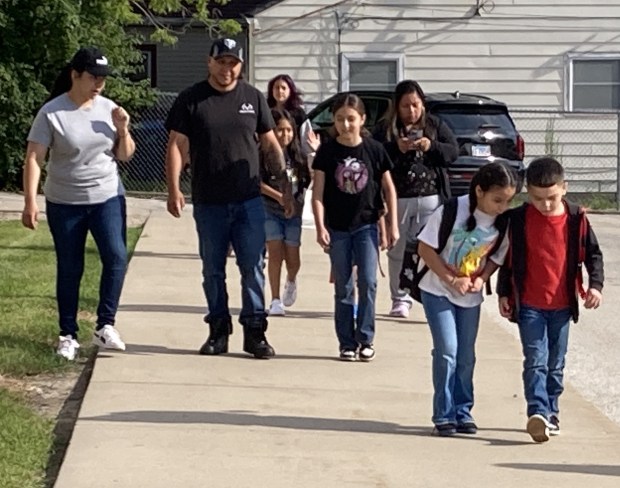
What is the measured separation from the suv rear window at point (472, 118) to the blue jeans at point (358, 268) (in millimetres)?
11839

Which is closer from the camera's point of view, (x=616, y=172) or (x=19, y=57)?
(x=19, y=57)

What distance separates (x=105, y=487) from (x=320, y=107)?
49.8 ft

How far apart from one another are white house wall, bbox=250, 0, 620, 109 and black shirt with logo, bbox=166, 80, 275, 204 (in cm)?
1574

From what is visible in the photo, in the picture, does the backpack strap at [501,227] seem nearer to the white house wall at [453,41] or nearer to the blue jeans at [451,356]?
the blue jeans at [451,356]

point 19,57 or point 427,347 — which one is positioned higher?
point 19,57

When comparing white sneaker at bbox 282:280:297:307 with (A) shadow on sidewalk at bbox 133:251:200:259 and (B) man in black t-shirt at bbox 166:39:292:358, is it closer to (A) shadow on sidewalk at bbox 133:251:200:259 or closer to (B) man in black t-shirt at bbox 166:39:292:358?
(B) man in black t-shirt at bbox 166:39:292:358

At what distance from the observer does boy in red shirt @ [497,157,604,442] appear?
670 centimetres

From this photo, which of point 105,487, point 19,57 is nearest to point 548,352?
point 105,487

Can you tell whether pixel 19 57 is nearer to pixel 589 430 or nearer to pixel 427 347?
pixel 427 347

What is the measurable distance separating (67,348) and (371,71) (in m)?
16.5

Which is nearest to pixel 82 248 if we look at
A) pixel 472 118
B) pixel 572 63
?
pixel 472 118

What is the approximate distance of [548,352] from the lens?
6.89 meters

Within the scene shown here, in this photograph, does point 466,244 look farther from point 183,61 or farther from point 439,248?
point 183,61

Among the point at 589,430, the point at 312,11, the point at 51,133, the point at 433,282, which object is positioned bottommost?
the point at 589,430
